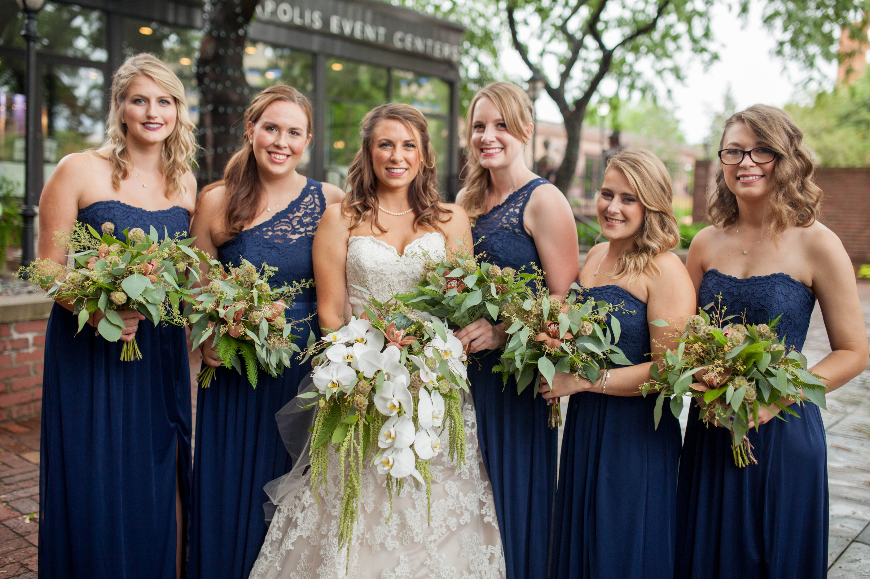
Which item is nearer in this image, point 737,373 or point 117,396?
point 737,373

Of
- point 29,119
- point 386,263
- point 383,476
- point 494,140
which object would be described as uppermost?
point 29,119

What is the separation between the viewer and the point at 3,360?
5465mm

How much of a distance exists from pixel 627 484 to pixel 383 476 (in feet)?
3.46

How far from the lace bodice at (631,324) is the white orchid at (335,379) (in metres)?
1.14

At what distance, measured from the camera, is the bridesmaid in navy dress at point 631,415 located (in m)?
2.75

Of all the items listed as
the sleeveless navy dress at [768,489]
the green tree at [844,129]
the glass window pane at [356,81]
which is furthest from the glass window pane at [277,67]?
the green tree at [844,129]

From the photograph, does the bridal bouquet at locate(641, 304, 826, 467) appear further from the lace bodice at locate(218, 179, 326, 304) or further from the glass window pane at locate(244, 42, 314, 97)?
the glass window pane at locate(244, 42, 314, 97)

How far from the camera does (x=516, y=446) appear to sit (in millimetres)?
3117

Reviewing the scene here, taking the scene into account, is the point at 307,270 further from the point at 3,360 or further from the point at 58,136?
the point at 58,136

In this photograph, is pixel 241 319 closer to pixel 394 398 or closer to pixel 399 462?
pixel 394 398

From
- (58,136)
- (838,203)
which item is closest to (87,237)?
(58,136)

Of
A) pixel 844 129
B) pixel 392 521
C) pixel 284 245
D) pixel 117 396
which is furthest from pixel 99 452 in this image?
pixel 844 129

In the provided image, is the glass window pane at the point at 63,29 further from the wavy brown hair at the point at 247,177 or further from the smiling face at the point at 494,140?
the smiling face at the point at 494,140

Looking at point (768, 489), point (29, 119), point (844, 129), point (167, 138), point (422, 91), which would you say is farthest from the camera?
point (844, 129)
